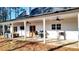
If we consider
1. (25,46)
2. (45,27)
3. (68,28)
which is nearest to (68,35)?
(68,28)

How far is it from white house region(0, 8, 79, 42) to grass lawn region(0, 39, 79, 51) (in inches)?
5.9

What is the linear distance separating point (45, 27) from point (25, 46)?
64cm

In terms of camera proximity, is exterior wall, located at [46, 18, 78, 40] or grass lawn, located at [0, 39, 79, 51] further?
grass lawn, located at [0, 39, 79, 51]

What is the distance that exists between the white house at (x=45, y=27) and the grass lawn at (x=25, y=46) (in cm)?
15

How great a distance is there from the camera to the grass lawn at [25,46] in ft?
18.7

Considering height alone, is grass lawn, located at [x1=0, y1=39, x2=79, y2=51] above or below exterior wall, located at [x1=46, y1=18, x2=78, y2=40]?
below

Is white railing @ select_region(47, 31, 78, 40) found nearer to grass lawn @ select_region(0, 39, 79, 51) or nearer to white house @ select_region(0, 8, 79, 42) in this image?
white house @ select_region(0, 8, 79, 42)

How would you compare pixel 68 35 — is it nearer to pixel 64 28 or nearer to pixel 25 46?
pixel 64 28

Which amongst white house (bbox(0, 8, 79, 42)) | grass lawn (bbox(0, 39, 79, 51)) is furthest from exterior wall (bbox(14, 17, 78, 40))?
grass lawn (bbox(0, 39, 79, 51))

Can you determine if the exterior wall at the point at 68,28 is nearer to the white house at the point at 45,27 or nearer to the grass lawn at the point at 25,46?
the white house at the point at 45,27

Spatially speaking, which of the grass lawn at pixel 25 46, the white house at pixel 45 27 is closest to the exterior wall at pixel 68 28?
the white house at pixel 45 27

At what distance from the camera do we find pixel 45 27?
5.75m

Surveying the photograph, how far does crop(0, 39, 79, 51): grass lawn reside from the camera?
18.7 feet
